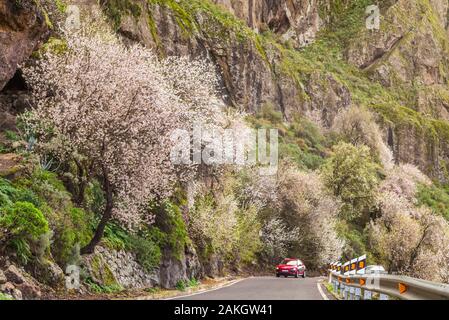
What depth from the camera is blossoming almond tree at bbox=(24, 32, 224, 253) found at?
19.4m

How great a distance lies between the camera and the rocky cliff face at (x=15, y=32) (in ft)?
64.3

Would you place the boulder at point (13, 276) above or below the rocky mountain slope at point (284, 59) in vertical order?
below

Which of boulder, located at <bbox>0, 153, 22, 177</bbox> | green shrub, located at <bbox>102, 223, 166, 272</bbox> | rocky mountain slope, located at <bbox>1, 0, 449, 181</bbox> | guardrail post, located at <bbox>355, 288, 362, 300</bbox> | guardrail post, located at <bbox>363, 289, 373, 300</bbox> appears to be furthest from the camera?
rocky mountain slope, located at <bbox>1, 0, 449, 181</bbox>

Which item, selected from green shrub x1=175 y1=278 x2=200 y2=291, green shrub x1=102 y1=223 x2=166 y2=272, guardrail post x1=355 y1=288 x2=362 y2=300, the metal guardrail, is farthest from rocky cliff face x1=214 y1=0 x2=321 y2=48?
the metal guardrail

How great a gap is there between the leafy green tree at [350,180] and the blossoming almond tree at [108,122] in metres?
39.7

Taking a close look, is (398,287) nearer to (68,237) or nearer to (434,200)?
(68,237)

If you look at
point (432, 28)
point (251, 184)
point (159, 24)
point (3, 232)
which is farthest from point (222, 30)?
point (432, 28)

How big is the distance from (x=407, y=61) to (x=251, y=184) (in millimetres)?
91192

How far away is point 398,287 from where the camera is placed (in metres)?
9.30

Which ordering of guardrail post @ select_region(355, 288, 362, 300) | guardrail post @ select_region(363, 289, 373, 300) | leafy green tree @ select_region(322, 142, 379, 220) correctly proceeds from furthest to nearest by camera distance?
leafy green tree @ select_region(322, 142, 379, 220) → guardrail post @ select_region(355, 288, 362, 300) → guardrail post @ select_region(363, 289, 373, 300)

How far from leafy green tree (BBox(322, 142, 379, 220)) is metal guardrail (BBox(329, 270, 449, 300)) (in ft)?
148

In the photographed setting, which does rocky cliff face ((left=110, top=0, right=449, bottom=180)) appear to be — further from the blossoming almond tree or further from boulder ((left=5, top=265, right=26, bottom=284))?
boulder ((left=5, top=265, right=26, bottom=284))

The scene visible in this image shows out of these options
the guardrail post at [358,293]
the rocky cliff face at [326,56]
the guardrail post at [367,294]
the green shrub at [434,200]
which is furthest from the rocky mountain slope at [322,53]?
the guardrail post at [367,294]

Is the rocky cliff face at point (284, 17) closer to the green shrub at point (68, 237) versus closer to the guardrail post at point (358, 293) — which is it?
the green shrub at point (68, 237)
